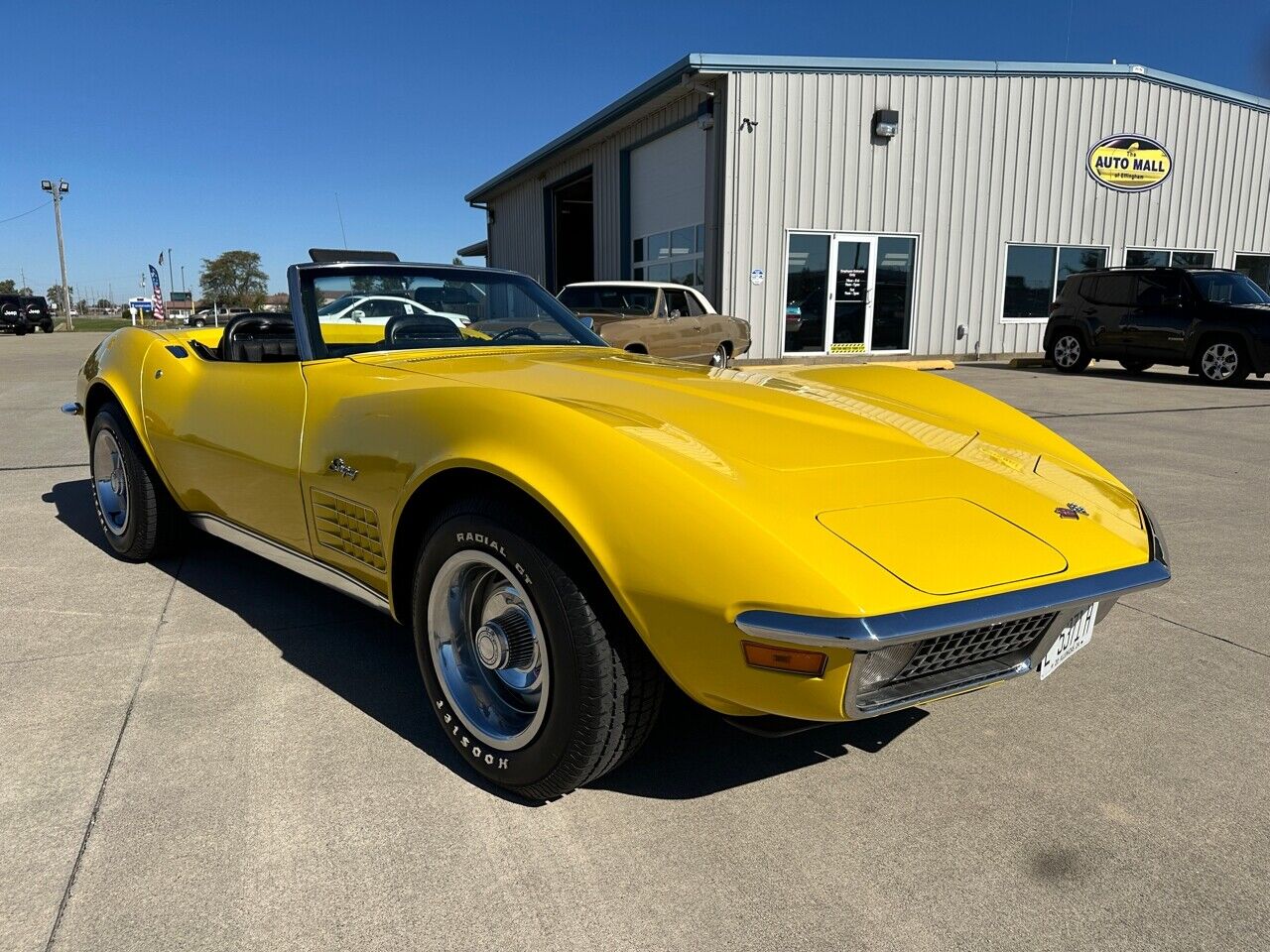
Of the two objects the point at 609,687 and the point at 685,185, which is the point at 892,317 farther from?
the point at 609,687

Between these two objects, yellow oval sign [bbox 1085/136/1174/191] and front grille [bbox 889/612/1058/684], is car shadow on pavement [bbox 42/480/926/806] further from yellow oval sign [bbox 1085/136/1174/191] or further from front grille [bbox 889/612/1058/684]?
yellow oval sign [bbox 1085/136/1174/191]

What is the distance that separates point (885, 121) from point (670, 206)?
14.6 ft

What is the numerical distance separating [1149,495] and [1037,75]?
14.4 metres

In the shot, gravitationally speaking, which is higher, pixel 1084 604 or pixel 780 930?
pixel 1084 604

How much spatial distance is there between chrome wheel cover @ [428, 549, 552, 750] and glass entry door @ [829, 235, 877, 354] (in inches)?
588

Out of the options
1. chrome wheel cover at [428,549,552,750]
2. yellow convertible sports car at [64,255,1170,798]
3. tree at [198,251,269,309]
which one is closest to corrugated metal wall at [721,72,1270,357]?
yellow convertible sports car at [64,255,1170,798]

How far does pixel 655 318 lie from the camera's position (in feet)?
39.1

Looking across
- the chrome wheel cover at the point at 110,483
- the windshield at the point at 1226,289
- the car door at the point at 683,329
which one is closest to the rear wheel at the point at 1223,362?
the windshield at the point at 1226,289

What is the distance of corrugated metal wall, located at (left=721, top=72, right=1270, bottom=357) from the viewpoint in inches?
611

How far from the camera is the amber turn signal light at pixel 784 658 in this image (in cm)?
166

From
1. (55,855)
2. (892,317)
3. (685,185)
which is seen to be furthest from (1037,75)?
(55,855)

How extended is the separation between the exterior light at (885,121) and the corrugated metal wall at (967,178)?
17 centimetres

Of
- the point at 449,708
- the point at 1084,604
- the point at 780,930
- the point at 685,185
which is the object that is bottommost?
the point at 780,930

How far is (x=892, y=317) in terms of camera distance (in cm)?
1689
